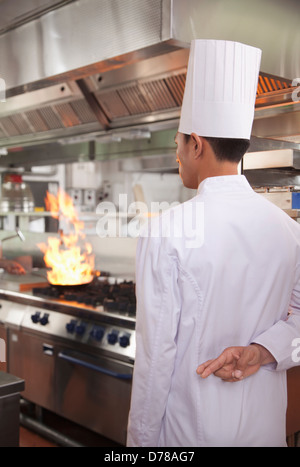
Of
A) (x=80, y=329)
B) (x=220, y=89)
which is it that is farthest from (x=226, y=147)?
(x=80, y=329)

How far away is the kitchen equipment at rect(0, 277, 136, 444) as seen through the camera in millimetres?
2656

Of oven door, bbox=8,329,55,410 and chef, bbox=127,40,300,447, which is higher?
chef, bbox=127,40,300,447

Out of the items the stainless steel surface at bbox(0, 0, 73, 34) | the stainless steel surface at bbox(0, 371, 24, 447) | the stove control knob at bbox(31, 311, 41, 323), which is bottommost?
the stove control knob at bbox(31, 311, 41, 323)

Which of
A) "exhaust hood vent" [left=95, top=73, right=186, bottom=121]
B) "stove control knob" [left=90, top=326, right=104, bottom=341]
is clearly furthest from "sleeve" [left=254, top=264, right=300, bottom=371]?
"exhaust hood vent" [left=95, top=73, right=186, bottom=121]

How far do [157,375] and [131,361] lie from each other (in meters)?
1.33

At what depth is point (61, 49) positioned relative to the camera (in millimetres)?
2262

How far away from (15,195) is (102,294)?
89.6 inches

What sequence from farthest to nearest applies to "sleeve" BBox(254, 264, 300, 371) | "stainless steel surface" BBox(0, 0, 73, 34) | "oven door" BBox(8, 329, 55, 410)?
"oven door" BBox(8, 329, 55, 410), "stainless steel surface" BBox(0, 0, 73, 34), "sleeve" BBox(254, 264, 300, 371)

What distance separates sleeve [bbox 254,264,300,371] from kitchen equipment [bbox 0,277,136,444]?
1326 mm

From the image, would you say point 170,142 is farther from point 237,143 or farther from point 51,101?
point 237,143

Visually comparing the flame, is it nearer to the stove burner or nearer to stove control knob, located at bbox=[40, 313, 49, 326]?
the stove burner

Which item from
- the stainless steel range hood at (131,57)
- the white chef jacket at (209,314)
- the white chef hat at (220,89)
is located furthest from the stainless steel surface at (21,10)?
the white chef jacket at (209,314)

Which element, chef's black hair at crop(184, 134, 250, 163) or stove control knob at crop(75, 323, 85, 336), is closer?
chef's black hair at crop(184, 134, 250, 163)

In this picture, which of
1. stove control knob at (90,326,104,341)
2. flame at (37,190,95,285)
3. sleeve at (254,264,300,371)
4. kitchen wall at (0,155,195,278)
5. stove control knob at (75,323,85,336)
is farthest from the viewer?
kitchen wall at (0,155,195,278)
